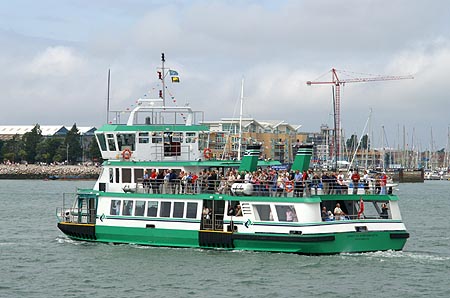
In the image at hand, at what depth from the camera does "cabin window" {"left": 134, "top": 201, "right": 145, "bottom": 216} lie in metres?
41.1

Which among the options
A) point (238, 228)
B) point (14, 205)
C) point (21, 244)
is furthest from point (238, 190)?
point (14, 205)

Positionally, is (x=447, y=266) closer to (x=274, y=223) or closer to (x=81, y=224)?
(x=274, y=223)

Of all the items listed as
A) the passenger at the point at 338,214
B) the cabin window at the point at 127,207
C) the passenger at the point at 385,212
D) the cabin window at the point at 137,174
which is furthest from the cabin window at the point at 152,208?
the passenger at the point at 385,212

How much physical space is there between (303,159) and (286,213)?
319 centimetres

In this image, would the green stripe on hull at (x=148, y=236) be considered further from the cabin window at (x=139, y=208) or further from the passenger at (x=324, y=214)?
the passenger at (x=324, y=214)

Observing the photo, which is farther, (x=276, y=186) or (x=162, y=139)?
(x=162, y=139)

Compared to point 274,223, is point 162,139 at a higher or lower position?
higher

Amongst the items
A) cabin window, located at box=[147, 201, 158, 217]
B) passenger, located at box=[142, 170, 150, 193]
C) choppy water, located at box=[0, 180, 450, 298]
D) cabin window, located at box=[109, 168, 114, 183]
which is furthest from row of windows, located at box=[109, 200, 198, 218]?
cabin window, located at box=[109, 168, 114, 183]

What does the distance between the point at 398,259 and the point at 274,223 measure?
4980 millimetres

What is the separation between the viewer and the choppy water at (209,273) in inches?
1260

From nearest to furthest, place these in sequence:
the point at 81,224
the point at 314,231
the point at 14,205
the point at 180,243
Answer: the point at 314,231 < the point at 180,243 < the point at 81,224 < the point at 14,205

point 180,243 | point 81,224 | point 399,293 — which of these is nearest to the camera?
point 399,293

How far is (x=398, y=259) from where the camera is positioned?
37.1m

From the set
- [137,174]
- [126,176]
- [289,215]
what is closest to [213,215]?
[289,215]
